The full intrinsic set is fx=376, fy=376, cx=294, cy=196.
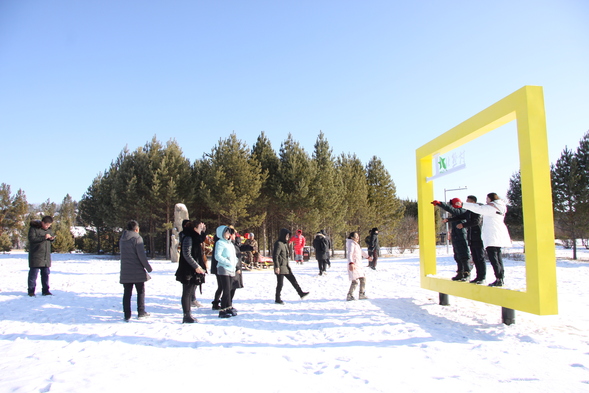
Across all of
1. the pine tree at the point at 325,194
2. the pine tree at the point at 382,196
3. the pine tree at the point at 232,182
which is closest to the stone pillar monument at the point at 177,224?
the pine tree at the point at 232,182

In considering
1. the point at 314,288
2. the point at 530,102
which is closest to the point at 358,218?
the point at 314,288

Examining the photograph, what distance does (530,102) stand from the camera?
5.09 metres

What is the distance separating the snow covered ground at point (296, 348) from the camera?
3576mm

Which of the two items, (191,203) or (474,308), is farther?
(191,203)

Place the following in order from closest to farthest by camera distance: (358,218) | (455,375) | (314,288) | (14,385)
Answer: (14,385)
(455,375)
(314,288)
(358,218)

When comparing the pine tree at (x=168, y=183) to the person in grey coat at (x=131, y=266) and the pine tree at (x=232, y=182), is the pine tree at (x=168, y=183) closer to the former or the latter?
the pine tree at (x=232, y=182)

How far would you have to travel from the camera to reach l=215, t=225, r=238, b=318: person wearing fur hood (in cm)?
650

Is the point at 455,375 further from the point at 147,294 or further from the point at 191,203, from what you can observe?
the point at 191,203

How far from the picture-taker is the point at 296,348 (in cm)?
475

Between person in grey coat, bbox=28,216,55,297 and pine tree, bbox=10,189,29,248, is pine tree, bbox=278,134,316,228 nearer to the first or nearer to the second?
person in grey coat, bbox=28,216,55,297

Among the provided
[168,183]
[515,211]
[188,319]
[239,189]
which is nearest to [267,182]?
[239,189]

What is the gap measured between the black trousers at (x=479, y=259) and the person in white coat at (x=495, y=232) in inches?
15.0

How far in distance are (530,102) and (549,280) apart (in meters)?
2.37

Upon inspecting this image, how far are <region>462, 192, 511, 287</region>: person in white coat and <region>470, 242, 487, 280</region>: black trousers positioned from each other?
382mm
